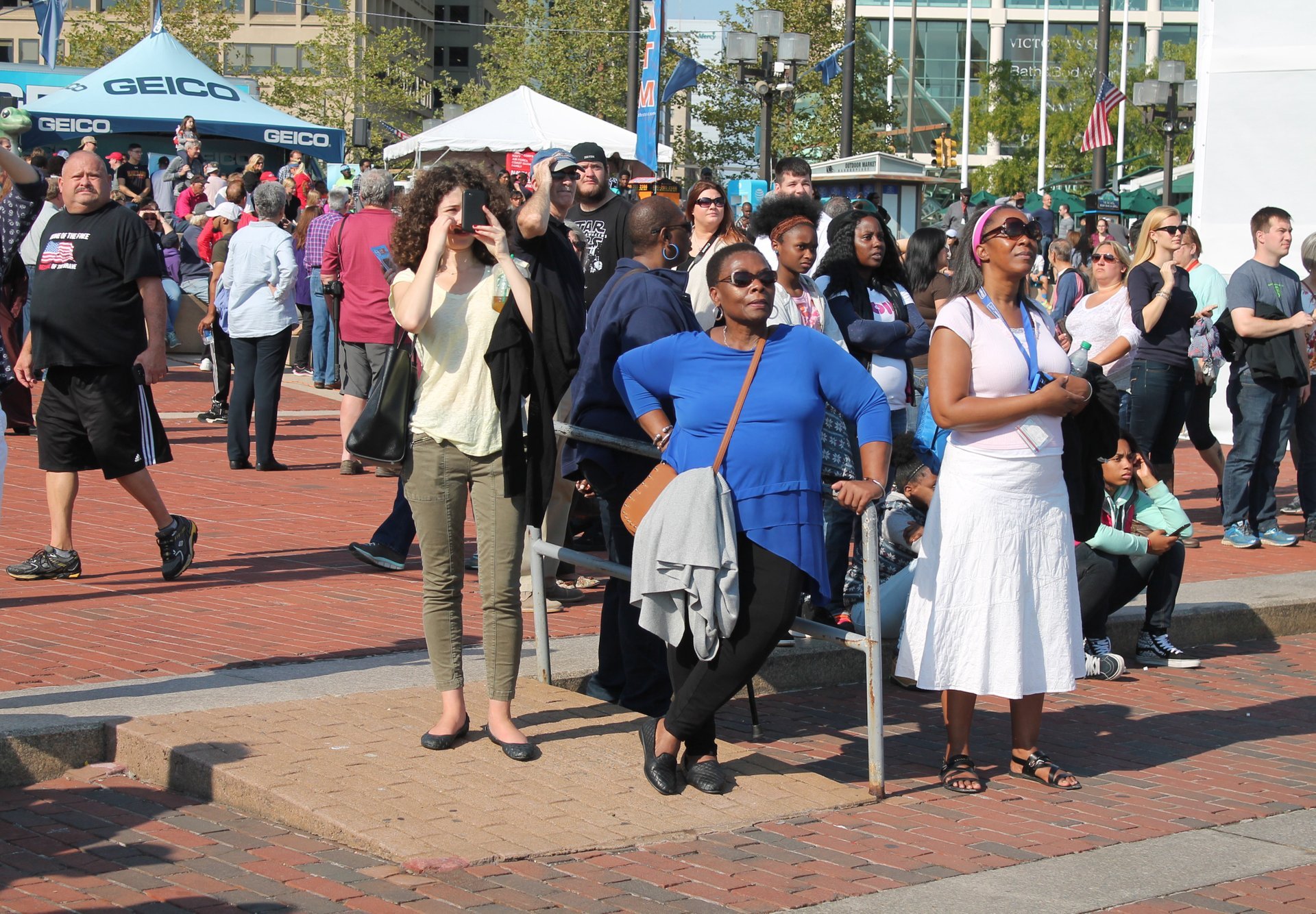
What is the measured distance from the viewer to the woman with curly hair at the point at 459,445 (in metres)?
5.43

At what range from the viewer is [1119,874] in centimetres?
481

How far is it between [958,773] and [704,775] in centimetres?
97

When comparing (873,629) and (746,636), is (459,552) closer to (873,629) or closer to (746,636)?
(746,636)

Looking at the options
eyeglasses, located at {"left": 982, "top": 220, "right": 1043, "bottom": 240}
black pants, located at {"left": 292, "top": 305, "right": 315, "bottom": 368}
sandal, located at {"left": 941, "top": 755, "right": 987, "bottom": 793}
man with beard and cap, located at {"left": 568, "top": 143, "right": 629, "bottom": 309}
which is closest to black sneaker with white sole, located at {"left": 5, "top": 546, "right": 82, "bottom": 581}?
man with beard and cap, located at {"left": 568, "top": 143, "right": 629, "bottom": 309}

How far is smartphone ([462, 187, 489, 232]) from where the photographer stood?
17.3 ft

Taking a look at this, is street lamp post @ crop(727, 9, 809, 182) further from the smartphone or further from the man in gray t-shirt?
the smartphone

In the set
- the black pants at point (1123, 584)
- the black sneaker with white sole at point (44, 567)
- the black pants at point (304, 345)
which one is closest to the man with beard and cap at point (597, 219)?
the black sneaker with white sole at point (44, 567)

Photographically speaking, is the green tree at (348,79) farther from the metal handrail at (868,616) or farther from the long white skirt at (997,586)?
the long white skirt at (997,586)

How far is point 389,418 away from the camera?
17.9ft

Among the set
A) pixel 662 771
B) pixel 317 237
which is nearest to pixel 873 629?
pixel 662 771

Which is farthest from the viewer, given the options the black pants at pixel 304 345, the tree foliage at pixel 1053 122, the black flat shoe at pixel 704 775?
the tree foliage at pixel 1053 122

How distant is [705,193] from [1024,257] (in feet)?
8.70

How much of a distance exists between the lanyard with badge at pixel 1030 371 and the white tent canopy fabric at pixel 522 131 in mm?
18713

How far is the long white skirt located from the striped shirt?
38.6 feet
